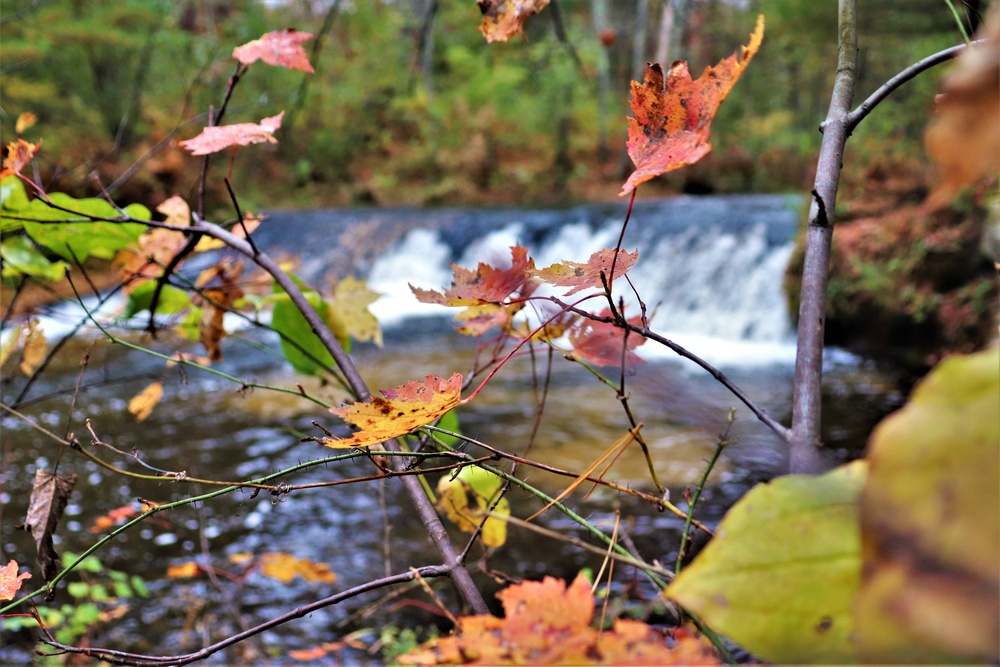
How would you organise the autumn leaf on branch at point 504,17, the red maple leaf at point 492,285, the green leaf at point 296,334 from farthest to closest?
the green leaf at point 296,334
the autumn leaf on branch at point 504,17
the red maple leaf at point 492,285

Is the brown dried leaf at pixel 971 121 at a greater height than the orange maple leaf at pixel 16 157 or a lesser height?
greater

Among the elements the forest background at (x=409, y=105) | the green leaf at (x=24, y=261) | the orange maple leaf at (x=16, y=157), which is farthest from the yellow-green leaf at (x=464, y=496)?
the forest background at (x=409, y=105)

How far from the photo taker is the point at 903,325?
595 cm

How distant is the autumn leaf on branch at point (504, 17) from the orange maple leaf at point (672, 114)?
28 cm

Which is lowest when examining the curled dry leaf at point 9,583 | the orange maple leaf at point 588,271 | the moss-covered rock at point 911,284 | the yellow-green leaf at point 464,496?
the moss-covered rock at point 911,284

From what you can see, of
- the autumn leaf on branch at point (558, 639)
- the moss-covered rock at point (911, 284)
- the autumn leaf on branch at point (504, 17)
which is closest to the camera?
the autumn leaf on branch at point (558, 639)

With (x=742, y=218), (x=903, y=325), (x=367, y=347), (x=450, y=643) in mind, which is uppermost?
(x=450, y=643)

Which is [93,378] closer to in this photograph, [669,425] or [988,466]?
[669,425]

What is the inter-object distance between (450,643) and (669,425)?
14.1ft

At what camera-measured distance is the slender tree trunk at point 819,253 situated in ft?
1.34

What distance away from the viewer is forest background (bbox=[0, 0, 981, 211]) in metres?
12.3

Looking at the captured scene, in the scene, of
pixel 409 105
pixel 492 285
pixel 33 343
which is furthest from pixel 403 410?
pixel 409 105

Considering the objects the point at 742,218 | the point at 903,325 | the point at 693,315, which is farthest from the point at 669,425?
the point at 742,218

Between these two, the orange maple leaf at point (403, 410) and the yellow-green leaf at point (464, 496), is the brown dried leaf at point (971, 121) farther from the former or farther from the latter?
the yellow-green leaf at point (464, 496)
